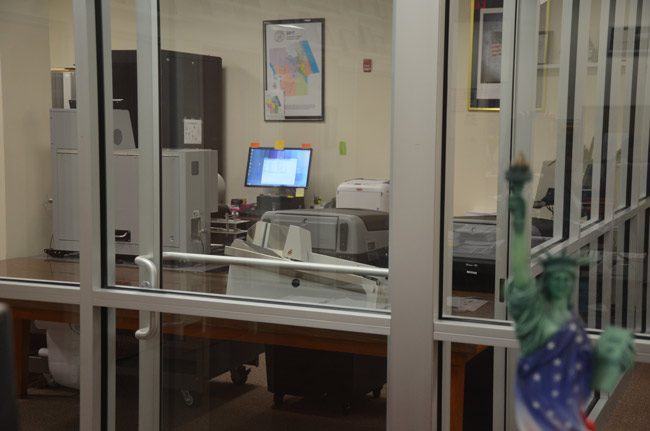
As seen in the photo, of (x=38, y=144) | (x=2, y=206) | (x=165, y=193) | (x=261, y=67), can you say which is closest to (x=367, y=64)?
(x=261, y=67)

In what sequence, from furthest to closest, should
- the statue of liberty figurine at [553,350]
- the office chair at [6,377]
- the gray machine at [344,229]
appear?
1. the gray machine at [344,229]
2. the office chair at [6,377]
3. the statue of liberty figurine at [553,350]

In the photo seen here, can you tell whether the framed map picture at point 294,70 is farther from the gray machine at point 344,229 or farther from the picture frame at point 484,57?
the picture frame at point 484,57

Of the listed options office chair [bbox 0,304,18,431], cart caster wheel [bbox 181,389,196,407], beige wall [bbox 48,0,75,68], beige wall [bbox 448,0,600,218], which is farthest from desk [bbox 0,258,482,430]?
office chair [bbox 0,304,18,431]

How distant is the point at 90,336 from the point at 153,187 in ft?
1.72

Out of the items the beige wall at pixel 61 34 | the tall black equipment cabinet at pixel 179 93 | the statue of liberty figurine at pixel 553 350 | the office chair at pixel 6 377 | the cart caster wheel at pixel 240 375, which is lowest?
the cart caster wheel at pixel 240 375

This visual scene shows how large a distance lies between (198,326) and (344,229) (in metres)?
0.56

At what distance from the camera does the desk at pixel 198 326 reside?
2.42 m

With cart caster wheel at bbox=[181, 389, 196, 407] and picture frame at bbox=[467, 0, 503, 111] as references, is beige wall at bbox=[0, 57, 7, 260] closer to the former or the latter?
cart caster wheel at bbox=[181, 389, 196, 407]

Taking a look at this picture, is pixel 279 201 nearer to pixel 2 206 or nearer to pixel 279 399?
pixel 279 399

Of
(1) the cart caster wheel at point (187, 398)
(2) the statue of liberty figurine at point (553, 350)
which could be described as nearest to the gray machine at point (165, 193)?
(1) the cart caster wheel at point (187, 398)

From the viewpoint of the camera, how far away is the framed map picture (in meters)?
2.69

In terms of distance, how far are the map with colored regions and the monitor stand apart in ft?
1.07

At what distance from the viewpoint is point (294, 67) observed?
2695 mm

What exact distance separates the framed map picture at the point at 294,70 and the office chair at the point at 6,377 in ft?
5.06
